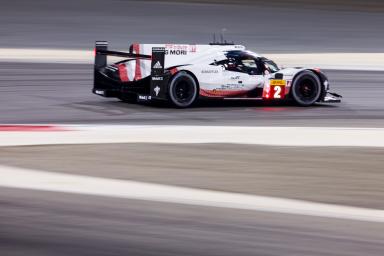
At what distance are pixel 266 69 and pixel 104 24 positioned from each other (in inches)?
625

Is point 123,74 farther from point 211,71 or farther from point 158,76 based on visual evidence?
point 211,71

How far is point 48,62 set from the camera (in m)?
22.8

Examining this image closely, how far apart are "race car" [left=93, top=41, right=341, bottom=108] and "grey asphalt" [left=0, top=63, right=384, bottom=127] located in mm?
270

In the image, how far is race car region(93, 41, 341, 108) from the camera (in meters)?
15.2

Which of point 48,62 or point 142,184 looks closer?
point 142,184

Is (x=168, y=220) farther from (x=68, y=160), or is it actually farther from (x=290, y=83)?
(x=290, y=83)

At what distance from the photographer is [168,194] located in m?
8.29

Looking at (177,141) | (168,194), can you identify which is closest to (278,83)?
(177,141)

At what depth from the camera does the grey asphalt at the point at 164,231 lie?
20.5 feet

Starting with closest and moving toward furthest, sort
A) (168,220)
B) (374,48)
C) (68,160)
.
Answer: (168,220)
(68,160)
(374,48)

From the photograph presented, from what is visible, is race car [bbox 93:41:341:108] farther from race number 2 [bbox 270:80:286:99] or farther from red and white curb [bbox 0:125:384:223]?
red and white curb [bbox 0:125:384:223]

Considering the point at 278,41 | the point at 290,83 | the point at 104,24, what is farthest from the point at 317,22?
the point at 290,83

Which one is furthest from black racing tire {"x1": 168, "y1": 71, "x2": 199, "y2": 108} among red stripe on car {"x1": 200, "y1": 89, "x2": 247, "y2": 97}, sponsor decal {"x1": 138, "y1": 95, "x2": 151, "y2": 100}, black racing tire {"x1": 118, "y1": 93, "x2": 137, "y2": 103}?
black racing tire {"x1": 118, "y1": 93, "x2": 137, "y2": 103}

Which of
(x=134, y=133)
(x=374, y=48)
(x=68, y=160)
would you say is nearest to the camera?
(x=68, y=160)
